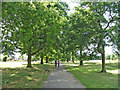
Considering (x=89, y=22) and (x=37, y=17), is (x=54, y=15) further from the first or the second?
(x=89, y=22)

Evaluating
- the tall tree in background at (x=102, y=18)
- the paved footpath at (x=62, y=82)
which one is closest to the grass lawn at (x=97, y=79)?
the paved footpath at (x=62, y=82)

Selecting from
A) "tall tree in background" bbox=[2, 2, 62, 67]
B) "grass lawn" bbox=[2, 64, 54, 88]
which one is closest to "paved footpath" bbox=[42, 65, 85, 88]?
"grass lawn" bbox=[2, 64, 54, 88]

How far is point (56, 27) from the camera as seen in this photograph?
17.0 m

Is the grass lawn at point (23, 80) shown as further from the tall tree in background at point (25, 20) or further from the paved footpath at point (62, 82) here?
the tall tree in background at point (25, 20)

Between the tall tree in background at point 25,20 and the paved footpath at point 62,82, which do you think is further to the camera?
the tall tree in background at point 25,20

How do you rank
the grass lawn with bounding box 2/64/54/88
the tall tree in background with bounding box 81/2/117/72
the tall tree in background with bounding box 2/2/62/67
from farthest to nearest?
1. the tall tree in background with bounding box 81/2/117/72
2. the tall tree in background with bounding box 2/2/62/67
3. the grass lawn with bounding box 2/64/54/88

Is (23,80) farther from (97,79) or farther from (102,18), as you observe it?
(102,18)

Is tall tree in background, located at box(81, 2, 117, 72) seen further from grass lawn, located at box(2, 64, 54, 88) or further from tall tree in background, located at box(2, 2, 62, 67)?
grass lawn, located at box(2, 64, 54, 88)

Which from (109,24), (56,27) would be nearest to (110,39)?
(109,24)

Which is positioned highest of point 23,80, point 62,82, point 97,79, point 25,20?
point 25,20

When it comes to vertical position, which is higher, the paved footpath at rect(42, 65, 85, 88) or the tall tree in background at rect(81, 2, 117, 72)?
the tall tree in background at rect(81, 2, 117, 72)

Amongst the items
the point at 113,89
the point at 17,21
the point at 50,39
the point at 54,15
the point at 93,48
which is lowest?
the point at 113,89

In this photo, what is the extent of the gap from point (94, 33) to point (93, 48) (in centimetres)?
250

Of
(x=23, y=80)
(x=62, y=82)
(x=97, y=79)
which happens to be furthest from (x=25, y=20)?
(x=97, y=79)
